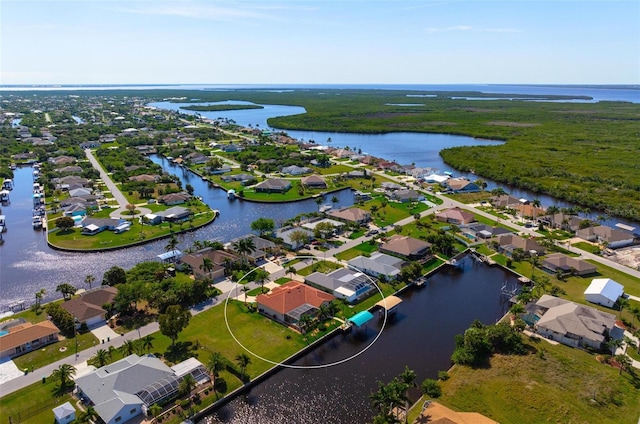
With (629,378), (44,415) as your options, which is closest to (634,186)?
(629,378)

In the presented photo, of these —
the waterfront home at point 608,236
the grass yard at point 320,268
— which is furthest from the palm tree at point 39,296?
the waterfront home at point 608,236

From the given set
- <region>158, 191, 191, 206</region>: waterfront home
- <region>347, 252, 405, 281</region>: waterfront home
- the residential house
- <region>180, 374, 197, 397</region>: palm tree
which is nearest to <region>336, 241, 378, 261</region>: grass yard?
<region>347, 252, 405, 281</region>: waterfront home

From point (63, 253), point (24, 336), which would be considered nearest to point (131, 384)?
point (24, 336)

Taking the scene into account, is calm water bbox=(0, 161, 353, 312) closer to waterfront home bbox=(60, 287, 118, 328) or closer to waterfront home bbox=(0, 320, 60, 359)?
waterfront home bbox=(60, 287, 118, 328)

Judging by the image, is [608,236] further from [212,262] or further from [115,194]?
[115,194]

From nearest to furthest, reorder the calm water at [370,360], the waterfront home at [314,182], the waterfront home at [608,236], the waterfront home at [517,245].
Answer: the calm water at [370,360] < the waterfront home at [517,245] < the waterfront home at [608,236] < the waterfront home at [314,182]

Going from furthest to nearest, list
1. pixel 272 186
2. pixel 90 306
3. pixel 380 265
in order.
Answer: pixel 272 186 → pixel 380 265 → pixel 90 306

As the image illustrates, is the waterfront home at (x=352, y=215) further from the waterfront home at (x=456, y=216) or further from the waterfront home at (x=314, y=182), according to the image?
the waterfront home at (x=314, y=182)
